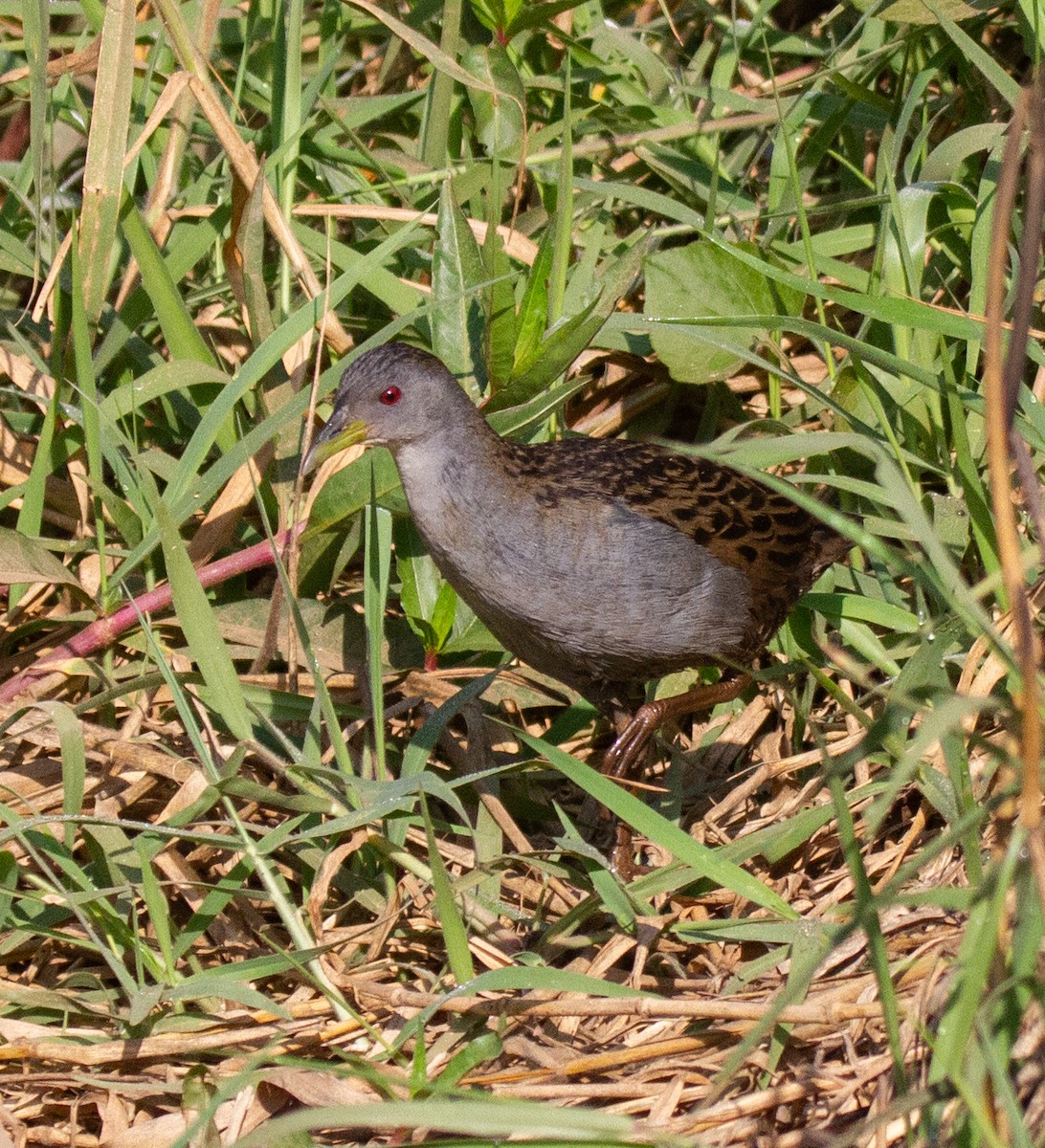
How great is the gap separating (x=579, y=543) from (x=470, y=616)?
0.53m

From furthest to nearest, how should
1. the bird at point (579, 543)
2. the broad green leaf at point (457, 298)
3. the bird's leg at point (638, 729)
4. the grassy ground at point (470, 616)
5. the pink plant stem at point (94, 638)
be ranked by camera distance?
the broad green leaf at point (457, 298) < the pink plant stem at point (94, 638) < the bird's leg at point (638, 729) < the bird at point (579, 543) < the grassy ground at point (470, 616)

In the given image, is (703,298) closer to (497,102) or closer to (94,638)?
(497,102)

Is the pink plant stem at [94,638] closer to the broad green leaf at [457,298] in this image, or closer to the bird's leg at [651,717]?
the broad green leaf at [457,298]

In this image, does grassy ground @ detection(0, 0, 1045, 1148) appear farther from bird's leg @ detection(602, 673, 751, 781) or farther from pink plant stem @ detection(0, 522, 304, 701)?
Answer: bird's leg @ detection(602, 673, 751, 781)

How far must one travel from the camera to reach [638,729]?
3525 mm

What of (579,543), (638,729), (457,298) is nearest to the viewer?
(579,543)

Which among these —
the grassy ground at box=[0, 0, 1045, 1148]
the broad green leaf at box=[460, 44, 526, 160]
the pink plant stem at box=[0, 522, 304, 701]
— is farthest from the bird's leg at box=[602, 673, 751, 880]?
the broad green leaf at box=[460, 44, 526, 160]

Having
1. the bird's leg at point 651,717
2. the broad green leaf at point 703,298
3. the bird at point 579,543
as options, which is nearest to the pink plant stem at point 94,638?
the bird at point 579,543

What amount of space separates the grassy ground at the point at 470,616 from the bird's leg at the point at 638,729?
0.36ft

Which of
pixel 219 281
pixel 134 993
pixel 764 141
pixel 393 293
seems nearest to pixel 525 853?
pixel 134 993

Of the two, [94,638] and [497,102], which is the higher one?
[497,102]

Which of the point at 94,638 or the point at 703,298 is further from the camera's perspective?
the point at 703,298

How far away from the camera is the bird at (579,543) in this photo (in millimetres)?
3305

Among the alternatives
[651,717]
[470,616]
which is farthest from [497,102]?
[651,717]
